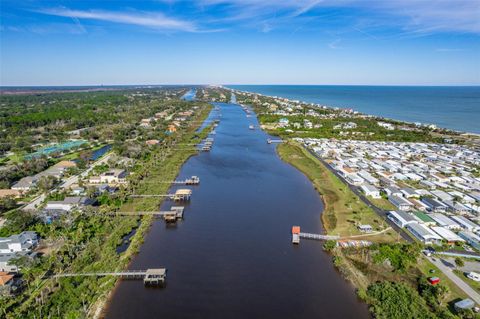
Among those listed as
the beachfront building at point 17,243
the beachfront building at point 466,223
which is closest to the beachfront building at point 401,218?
the beachfront building at point 466,223

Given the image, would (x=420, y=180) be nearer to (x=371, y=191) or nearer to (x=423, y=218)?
(x=371, y=191)

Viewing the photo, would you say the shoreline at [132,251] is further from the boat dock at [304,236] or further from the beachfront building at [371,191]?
the beachfront building at [371,191]

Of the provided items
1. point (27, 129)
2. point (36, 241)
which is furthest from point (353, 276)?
point (27, 129)

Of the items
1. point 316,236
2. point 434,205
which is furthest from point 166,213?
point 434,205

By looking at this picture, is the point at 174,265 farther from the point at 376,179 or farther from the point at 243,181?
the point at 376,179

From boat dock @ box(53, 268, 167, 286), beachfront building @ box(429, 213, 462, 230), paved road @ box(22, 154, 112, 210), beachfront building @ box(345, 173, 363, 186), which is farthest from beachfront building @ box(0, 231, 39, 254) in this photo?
beachfront building @ box(429, 213, 462, 230)

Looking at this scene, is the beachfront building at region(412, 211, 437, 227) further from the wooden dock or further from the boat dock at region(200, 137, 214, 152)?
the boat dock at region(200, 137, 214, 152)
